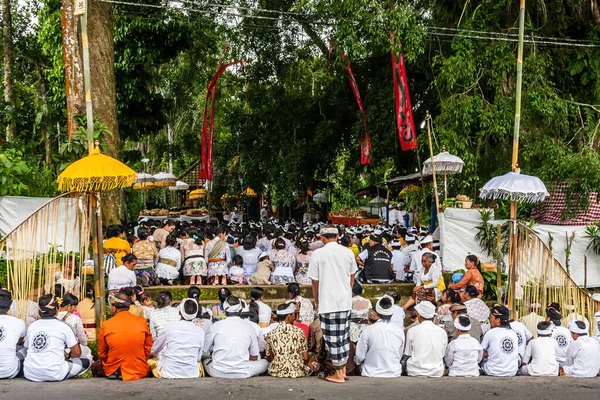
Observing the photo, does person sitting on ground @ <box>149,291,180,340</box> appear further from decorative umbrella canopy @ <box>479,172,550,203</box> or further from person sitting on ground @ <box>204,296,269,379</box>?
decorative umbrella canopy @ <box>479,172,550,203</box>

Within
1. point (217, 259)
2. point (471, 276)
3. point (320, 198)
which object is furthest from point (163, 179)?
point (471, 276)

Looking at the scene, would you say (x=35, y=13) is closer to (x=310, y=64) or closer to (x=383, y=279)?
(x=310, y=64)

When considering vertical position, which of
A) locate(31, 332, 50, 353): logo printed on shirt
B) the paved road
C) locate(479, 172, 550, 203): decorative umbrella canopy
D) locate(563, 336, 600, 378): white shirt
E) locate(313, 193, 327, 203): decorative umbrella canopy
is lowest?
the paved road

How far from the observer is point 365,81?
21.0 m

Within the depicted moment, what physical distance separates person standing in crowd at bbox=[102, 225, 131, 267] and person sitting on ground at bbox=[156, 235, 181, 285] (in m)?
0.58

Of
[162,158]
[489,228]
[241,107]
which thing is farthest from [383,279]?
[162,158]

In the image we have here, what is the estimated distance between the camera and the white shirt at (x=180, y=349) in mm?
6406

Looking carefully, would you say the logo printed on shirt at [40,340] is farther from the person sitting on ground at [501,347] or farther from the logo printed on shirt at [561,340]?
the logo printed on shirt at [561,340]

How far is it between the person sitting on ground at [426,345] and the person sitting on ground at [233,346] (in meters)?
1.78

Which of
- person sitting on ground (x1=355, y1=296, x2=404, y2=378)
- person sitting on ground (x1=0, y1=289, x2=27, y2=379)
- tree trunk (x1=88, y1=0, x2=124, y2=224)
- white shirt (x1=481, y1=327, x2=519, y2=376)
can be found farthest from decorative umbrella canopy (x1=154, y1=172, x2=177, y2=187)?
white shirt (x1=481, y1=327, x2=519, y2=376)

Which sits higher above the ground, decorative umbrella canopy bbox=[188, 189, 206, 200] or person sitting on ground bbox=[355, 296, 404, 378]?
decorative umbrella canopy bbox=[188, 189, 206, 200]

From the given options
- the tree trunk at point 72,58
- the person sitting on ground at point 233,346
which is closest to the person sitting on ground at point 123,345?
the person sitting on ground at point 233,346

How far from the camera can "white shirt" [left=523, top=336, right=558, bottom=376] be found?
6.95 metres

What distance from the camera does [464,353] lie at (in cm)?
679
